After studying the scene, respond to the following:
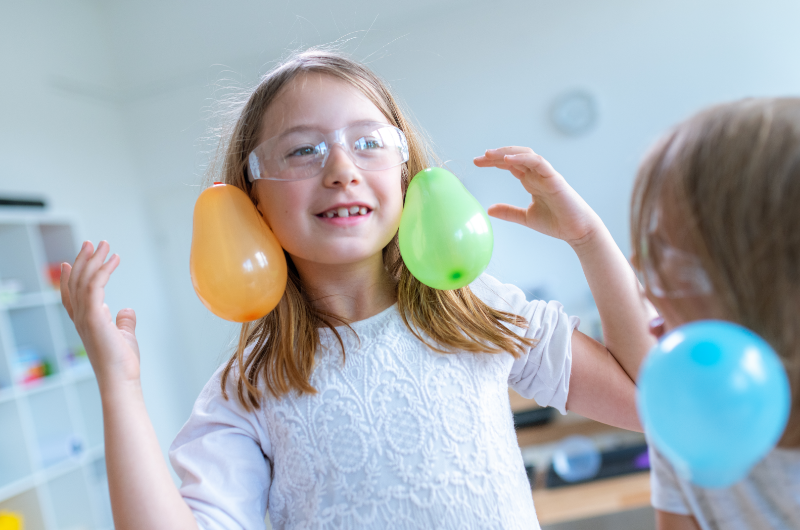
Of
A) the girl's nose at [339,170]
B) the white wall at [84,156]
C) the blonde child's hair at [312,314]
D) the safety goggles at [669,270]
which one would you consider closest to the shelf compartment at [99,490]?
the white wall at [84,156]

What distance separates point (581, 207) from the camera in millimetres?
876

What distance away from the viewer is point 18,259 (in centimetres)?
307

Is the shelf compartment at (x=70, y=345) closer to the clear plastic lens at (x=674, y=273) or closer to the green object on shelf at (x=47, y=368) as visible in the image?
the green object on shelf at (x=47, y=368)

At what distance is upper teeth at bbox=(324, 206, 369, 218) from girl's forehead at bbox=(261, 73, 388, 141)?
0.12 metres

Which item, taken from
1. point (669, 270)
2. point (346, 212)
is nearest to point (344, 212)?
point (346, 212)

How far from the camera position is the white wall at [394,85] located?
3.36 metres

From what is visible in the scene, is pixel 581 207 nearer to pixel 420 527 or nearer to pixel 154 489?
pixel 420 527

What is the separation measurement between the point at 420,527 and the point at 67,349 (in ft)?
10.5

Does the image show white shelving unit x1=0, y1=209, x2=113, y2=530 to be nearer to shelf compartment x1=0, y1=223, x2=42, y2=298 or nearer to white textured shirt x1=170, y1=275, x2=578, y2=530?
Result: shelf compartment x1=0, y1=223, x2=42, y2=298

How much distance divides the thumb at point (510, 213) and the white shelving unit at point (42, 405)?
2733mm

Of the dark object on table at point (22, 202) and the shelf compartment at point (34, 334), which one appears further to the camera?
the shelf compartment at point (34, 334)

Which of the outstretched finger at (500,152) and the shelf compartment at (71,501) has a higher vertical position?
the outstretched finger at (500,152)

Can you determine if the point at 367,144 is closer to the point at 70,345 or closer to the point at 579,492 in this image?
the point at 579,492

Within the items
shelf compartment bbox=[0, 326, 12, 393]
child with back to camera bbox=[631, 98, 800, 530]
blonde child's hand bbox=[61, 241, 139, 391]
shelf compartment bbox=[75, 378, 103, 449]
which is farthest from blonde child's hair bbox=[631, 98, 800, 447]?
shelf compartment bbox=[75, 378, 103, 449]
